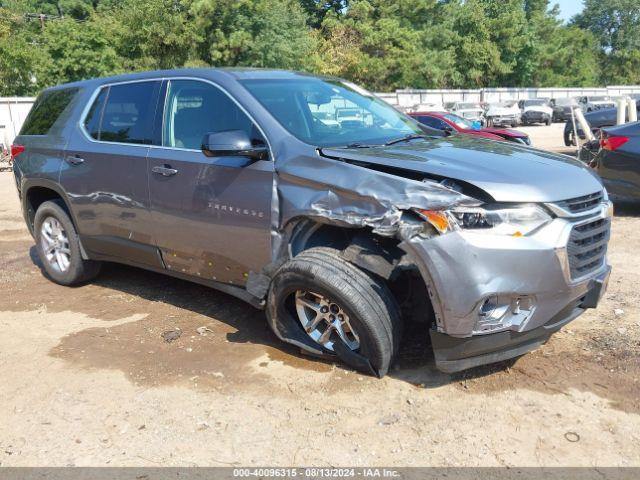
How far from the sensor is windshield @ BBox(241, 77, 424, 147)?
409 cm

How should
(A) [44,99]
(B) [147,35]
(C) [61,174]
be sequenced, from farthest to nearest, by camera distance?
1. (B) [147,35]
2. (A) [44,99]
3. (C) [61,174]

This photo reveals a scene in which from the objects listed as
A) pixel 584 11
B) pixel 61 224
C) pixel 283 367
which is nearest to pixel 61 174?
pixel 61 224

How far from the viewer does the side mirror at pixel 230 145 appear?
3.81 metres

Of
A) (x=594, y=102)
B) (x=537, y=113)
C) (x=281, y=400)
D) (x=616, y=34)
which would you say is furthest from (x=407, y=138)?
(x=616, y=34)

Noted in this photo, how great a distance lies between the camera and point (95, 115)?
530 centimetres

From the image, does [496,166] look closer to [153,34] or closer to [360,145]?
[360,145]

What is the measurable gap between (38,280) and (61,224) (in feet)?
3.07

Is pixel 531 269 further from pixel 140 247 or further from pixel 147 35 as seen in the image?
pixel 147 35

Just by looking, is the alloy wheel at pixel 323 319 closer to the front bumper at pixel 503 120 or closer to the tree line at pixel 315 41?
the tree line at pixel 315 41

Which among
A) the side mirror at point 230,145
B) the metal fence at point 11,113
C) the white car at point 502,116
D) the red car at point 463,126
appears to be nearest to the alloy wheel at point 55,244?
the side mirror at point 230,145

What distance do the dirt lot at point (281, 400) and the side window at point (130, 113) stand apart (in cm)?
148

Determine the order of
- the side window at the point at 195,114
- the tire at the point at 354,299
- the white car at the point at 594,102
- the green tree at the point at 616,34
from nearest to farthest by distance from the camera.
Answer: the tire at the point at 354,299
the side window at the point at 195,114
the white car at the point at 594,102
the green tree at the point at 616,34

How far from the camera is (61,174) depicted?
5445mm

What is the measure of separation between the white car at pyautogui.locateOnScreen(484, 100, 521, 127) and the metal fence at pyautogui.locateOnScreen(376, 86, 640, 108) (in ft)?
13.5
